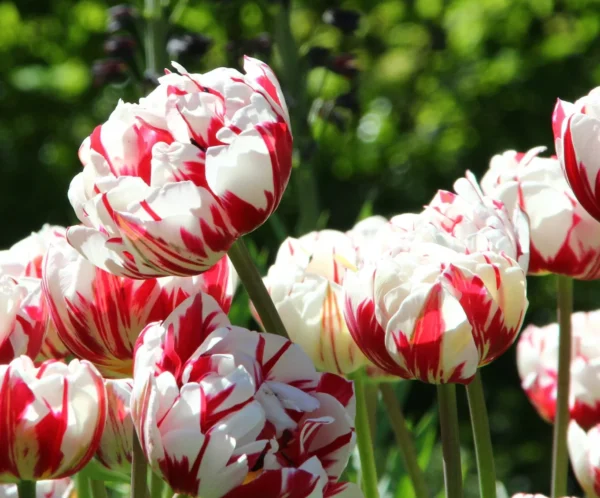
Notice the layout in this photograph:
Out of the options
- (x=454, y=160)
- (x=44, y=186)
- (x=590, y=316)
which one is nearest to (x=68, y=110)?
(x=44, y=186)

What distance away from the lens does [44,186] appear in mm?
3195

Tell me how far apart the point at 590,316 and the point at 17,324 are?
1.06 feet

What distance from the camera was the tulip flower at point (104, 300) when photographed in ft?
1.37

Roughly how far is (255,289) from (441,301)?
71 mm

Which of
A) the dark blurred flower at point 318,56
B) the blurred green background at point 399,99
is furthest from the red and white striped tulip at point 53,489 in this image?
the blurred green background at point 399,99

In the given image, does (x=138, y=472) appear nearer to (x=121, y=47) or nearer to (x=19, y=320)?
(x=19, y=320)

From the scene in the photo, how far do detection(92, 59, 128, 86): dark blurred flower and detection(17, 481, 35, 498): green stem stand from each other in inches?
48.8

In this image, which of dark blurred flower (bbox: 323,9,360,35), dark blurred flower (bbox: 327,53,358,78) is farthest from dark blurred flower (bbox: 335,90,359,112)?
dark blurred flower (bbox: 323,9,360,35)

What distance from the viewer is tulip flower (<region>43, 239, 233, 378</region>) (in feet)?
1.37

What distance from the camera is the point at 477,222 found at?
0.41 m

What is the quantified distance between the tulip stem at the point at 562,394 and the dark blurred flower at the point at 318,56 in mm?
1227

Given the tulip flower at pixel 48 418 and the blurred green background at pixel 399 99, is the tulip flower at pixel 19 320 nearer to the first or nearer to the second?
the tulip flower at pixel 48 418

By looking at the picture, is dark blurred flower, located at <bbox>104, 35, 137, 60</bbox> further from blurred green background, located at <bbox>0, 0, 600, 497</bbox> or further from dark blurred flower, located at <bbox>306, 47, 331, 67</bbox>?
blurred green background, located at <bbox>0, 0, 600, 497</bbox>

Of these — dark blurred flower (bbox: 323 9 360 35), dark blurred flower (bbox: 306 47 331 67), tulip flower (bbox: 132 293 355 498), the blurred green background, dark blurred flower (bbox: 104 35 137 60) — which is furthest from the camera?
the blurred green background
